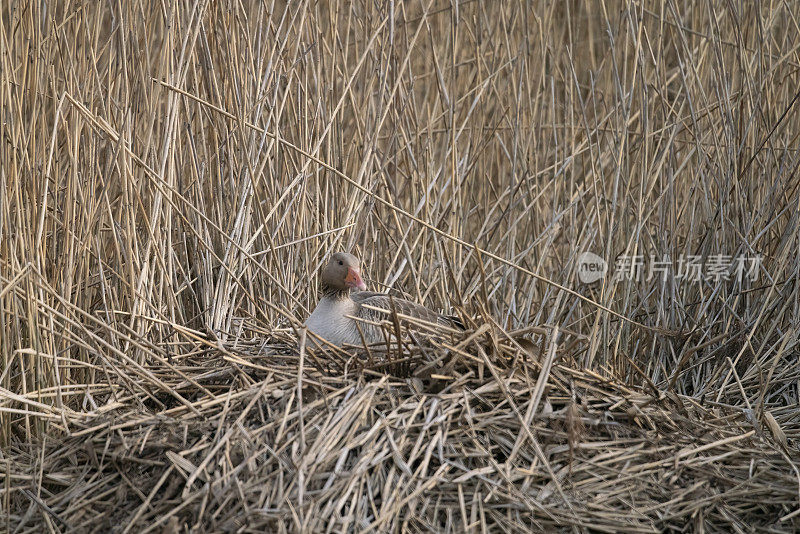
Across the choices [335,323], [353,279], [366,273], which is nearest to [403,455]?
[335,323]

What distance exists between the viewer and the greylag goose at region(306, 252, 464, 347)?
2.95m

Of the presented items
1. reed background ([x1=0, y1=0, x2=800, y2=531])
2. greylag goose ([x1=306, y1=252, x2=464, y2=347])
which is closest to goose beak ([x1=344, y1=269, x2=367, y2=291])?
greylag goose ([x1=306, y1=252, x2=464, y2=347])

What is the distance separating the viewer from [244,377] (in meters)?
2.66

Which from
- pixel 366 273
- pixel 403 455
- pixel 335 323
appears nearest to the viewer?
pixel 403 455

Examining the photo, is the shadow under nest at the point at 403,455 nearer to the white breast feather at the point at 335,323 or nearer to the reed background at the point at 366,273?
the reed background at the point at 366,273

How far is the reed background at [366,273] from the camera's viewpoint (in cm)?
238

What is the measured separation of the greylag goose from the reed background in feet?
0.51

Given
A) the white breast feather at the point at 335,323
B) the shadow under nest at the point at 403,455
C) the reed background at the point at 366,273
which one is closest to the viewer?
the shadow under nest at the point at 403,455

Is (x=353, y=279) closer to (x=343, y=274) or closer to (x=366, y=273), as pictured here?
(x=343, y=274)

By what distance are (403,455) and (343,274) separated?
0.80m

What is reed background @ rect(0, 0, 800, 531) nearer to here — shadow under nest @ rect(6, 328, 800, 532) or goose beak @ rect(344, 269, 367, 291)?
shadow under nest @ rect(6, 328, 800, 532)

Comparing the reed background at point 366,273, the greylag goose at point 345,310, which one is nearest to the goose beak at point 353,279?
the greylag goose at point 345,310

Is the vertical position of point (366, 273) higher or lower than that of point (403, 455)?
lower

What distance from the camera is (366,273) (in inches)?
151
